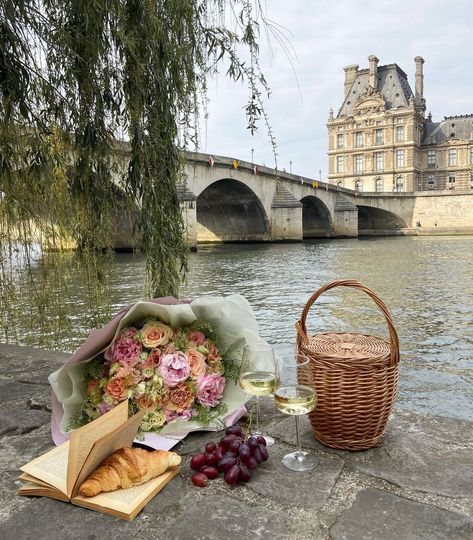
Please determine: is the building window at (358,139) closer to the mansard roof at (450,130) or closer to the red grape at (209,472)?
the mansard roof at (450,130)

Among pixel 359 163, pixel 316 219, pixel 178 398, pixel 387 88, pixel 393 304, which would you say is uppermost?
pixel 387 88

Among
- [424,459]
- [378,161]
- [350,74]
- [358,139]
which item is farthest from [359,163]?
[424,459]

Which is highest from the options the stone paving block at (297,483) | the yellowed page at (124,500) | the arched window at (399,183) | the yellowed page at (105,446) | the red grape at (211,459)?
the arched window at (399,183)

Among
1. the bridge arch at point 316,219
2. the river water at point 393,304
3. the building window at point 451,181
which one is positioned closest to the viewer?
the river water at point 393,304

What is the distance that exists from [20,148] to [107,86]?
583 millimetres

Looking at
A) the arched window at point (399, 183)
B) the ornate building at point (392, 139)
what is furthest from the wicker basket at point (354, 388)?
the arched window at point (399, 183)

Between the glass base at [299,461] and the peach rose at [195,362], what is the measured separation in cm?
48

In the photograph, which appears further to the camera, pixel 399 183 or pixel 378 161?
pixel 378 161

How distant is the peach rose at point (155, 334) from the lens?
2121 mm

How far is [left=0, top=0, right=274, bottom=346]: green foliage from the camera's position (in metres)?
2.65

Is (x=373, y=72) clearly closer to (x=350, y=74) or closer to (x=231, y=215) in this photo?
(x=350, y=74)

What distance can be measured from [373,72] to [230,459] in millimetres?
71943

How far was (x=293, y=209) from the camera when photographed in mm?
33844

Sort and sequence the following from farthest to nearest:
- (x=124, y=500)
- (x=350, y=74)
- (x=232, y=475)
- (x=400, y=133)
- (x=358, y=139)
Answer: (x=350, y=74) → (x=358, y=139) → (x=400, y=133) → (x=232, y=475) → (x=124, y=500)
